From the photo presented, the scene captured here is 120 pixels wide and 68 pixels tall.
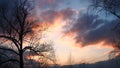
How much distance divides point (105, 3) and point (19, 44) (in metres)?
19.7

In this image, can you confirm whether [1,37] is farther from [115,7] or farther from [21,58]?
[115,7]

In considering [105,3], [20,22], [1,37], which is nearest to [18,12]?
[20,22]

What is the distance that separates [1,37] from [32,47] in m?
4.30

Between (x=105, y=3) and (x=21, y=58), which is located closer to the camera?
(x=105, y=3)

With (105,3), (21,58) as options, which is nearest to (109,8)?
(105,3)

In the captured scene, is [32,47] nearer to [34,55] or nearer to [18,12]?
[34,55]

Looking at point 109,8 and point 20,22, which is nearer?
point 109,8

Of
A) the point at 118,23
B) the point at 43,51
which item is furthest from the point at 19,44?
the point at 118,23

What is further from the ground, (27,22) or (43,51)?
(27,22)

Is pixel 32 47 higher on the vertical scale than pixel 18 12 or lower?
lower

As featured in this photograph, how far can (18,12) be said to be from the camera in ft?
117

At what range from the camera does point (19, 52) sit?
35562mm

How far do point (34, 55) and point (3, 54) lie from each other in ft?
13.4

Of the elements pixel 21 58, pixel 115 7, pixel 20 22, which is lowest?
pixel 21 58
